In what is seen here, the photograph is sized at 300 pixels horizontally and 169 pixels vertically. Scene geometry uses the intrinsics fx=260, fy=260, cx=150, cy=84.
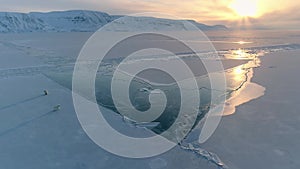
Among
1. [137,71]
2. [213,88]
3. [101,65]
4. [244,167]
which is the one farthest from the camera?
[101,65]

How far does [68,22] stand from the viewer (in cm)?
9038

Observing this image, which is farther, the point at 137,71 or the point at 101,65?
the point at 101,65

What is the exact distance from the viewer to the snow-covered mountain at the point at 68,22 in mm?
66250

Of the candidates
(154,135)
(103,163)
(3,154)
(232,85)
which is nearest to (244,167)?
(154,135)

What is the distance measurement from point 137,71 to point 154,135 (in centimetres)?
569

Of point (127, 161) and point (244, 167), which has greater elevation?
point (244, 167)

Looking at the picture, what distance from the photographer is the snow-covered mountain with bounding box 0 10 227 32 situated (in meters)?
66.2

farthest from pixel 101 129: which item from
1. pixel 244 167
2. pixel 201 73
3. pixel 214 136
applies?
pixel 201 73

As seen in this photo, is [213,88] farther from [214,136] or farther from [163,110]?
[214,136]

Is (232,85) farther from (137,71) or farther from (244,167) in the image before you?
(244,167)

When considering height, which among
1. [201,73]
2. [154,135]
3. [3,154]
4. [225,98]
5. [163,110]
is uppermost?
[201,73]

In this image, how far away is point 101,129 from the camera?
15.5ft

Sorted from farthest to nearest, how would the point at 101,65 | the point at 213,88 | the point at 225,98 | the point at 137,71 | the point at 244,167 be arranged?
the point at 101,65
the point at 137,71
the point at 213,88
the point at 225,98
the point at 244,167

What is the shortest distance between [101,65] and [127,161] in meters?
8.08
